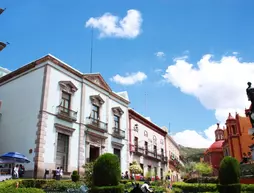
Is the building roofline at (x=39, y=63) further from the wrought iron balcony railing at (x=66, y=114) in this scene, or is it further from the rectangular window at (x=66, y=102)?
the wrought iron balcony railing at (x=66, y=114)

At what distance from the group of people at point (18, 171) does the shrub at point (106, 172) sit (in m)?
10.2

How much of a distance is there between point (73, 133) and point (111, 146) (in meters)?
5.79

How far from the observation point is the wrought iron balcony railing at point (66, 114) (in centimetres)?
2270

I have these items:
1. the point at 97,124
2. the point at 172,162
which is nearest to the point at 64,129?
the point at 97,124

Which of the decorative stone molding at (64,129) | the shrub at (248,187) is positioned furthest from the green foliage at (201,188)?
the decorative stone molding at (64,129)

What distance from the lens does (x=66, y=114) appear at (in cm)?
2356

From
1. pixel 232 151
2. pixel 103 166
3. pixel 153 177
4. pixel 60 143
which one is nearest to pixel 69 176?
pixel 60 143

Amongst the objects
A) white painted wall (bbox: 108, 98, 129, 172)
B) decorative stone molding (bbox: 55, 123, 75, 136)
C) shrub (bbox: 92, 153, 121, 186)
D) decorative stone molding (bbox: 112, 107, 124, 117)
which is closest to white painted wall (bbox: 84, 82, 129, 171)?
white painted wall (bbox: 108, 98, 129, 172)

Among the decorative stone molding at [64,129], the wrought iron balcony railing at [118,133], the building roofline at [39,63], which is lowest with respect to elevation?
the decorative stone molding at [64,129]

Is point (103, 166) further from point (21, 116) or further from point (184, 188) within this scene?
point (21, 116)

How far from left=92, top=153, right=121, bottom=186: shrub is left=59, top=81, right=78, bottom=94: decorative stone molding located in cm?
1357

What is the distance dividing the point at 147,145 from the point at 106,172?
1038 inches

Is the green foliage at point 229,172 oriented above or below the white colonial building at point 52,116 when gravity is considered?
below

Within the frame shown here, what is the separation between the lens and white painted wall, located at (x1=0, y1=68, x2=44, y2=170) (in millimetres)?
21516
